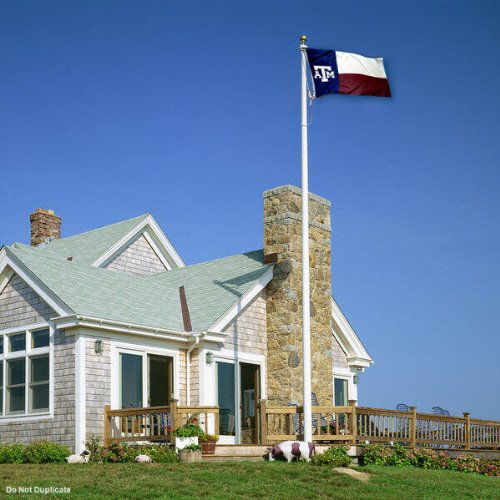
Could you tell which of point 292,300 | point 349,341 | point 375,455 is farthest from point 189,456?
point 349,341

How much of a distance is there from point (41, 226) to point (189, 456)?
17434 millimetres

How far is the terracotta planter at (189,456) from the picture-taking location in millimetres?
18052

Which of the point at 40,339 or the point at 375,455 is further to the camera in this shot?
the point at 40,339

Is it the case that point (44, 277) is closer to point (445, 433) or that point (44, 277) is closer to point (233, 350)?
point (233, 350)

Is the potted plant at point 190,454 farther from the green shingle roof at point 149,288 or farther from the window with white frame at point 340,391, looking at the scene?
the window with white frame at point 340,391

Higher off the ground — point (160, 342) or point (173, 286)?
point (173, 286)

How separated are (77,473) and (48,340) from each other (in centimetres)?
549

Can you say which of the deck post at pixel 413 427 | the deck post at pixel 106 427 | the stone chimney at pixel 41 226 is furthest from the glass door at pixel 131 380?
the stone chimney at pixel 41 226

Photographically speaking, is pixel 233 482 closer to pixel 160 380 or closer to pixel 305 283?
pixel 305 283

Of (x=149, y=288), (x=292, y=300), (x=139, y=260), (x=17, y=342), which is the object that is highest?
(x=139, y=260)

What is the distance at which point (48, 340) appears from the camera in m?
20.8

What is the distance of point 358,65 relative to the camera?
65.5ft

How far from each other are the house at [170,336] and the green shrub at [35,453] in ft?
1.25

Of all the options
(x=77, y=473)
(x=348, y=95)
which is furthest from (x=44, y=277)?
(x=348, y=95)
